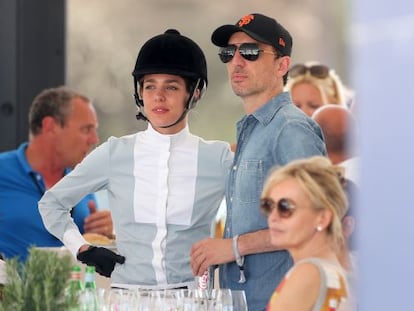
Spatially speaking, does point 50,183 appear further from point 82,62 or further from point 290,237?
point 290,237

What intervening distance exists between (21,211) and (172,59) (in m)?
2.11

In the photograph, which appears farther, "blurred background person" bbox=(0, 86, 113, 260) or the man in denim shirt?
"blurred background person" bbox=(0, 86, 113, 260)

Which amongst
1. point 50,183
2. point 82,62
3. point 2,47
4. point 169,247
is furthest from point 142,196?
point 82,62

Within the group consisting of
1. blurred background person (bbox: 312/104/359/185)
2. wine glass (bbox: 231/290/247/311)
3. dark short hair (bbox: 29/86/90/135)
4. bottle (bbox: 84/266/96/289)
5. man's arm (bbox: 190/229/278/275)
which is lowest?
wine glass (bbox: 231/290/247/311)

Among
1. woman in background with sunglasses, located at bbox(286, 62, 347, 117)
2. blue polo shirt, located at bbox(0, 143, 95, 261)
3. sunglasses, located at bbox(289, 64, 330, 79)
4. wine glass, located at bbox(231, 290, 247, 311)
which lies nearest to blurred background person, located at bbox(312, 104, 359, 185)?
woman in background with sunglasses, located at bbox(286, 62, 347, 117)

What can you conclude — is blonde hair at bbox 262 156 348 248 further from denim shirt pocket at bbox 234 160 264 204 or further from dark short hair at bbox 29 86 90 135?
dark short hair at bbox 29 86 90 135

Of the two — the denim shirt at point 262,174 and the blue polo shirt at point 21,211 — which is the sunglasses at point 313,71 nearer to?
the blue polo shirt at point 21,211

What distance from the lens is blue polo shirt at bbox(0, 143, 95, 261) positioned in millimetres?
5477

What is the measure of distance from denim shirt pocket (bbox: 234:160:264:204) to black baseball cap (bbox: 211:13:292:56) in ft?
1.31

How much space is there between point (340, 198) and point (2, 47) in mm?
3546

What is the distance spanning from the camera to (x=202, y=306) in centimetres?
320

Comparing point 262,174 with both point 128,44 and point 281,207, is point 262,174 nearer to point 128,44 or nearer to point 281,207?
point 281,207

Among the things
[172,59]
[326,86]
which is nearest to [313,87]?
[326,86]

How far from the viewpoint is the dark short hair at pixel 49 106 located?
589 centimetres
